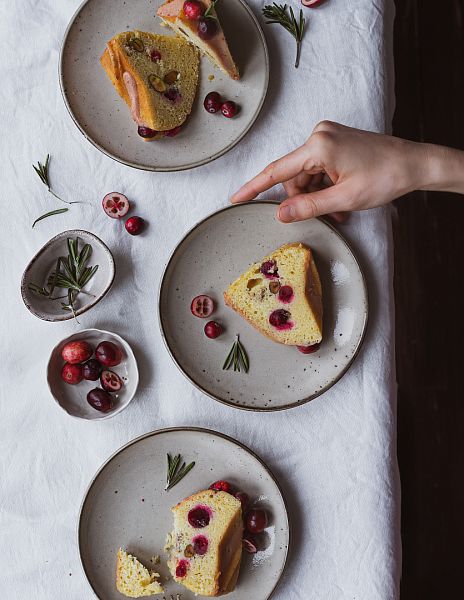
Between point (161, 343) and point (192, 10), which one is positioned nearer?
point (192, 10)

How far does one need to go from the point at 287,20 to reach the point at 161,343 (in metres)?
0.70

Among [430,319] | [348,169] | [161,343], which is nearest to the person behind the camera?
[348,169]

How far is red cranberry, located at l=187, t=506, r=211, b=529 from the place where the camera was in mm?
1271

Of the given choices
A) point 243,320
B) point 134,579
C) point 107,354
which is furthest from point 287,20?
point 134,579

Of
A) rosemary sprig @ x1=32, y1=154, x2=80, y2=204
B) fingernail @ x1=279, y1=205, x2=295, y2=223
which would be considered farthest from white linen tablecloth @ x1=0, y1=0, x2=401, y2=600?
fingernail @ x1=279, y1=205, x2=295, y2=223

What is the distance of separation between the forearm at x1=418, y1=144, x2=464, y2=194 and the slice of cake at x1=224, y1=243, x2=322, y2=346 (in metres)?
0.28

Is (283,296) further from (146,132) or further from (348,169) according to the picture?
(146,132)

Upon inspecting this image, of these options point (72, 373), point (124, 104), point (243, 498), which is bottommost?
point (243, 498)

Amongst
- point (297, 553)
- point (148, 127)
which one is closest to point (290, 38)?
point (148, 127)

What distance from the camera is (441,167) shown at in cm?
129

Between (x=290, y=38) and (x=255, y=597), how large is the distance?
44.3 inches

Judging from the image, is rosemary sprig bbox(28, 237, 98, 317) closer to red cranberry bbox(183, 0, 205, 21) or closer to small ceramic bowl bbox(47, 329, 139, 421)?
small ceramic bowl bbox(47, 329, 139, 421)

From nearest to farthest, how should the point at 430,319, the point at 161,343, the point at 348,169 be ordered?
the point at 348,169 < the point at 161,343 < the point at 430,319

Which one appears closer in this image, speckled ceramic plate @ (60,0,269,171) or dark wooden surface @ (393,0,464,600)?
speckled ceramic plate @ (60,0,269,171)
